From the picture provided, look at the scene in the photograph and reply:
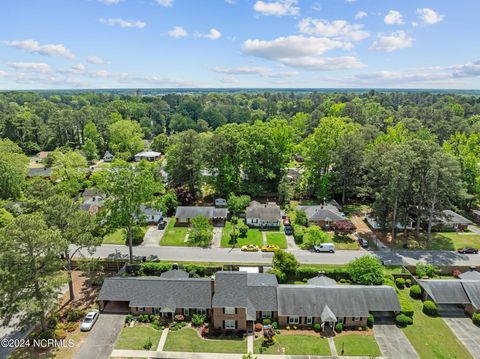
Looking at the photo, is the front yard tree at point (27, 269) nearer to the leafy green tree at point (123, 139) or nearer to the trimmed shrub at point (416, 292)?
the trimmed shrub at point (416, 292)

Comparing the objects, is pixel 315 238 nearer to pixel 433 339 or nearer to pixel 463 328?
pixel 433 339

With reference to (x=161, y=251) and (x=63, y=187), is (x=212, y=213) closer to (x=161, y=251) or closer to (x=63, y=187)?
(x=161, y=251)

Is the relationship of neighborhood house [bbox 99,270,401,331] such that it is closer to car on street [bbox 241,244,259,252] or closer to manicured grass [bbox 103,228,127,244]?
car on street [bbox 241,244,259,252]

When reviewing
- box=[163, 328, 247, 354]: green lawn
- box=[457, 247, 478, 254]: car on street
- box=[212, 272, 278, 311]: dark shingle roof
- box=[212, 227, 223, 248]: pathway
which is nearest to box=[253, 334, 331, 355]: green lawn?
box=[163, 328, 247, 354]: green lawn

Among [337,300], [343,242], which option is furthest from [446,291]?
[343,242]

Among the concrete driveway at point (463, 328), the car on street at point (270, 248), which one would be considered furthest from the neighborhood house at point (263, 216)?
the concrete driveway at point (463, 328)
